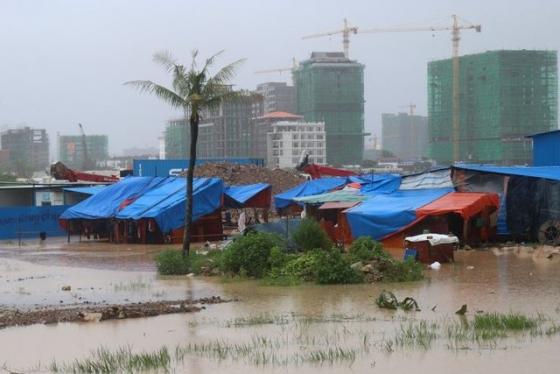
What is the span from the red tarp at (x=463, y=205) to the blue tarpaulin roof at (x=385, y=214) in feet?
1.53

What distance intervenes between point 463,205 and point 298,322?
14607 mm

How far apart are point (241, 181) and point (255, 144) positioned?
9114 centimetres

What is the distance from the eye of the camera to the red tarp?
27.0m

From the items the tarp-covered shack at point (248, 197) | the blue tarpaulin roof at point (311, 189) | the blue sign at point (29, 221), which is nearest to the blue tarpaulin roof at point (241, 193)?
the tarp-covered shack at point (248, 197)

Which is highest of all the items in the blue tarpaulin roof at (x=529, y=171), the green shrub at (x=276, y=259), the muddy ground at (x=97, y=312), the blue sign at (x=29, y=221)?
the blue tarpaulin roof at (x=529, y=171)

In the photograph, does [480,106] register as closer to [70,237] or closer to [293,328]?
[70,237]

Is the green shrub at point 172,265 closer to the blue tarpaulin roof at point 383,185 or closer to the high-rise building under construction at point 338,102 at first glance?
the blue tarpaulin roof at point 383,185

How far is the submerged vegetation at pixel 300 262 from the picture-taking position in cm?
1939

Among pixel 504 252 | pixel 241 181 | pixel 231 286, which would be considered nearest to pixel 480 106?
pixel 241 181

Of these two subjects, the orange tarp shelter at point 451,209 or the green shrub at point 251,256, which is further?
the orange tarp shelter at point 451,209

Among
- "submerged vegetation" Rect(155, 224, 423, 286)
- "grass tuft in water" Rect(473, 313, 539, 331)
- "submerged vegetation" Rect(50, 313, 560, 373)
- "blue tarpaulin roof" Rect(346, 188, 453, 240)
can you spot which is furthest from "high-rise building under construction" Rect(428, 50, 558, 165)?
"submerged vegetation" Rect(50, 313, 560, 373)

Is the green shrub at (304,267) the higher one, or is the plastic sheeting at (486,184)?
the plastic sheeting at (486,184)

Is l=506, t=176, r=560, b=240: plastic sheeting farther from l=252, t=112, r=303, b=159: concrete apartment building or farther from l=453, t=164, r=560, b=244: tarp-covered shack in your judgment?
l=252, t=112, r=303, b=159: concrete apartment building

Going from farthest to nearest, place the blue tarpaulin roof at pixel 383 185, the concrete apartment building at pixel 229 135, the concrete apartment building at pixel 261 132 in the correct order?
the concrete apartment building at pixel 261 132
the concrete apartment building at pixel 229 135
the blue tarpaulin roof at pixel 383 185
